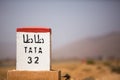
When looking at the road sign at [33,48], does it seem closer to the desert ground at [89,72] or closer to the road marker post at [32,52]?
the road marker post at [32,52]

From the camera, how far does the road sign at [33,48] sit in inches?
126

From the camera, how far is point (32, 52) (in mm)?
3230

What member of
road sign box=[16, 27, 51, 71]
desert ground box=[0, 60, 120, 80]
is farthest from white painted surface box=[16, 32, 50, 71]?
desert ground box=[0, 60, 120, 80]

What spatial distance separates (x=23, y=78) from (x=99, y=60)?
25252 millimetres

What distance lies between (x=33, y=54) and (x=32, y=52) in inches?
0.8

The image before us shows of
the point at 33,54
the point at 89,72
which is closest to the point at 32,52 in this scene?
the point at 33,54

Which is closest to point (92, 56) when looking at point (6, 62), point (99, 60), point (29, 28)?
point (99, 60)

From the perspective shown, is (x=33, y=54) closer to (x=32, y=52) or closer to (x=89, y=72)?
(x=32, y=52)

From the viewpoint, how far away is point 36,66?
321 cm

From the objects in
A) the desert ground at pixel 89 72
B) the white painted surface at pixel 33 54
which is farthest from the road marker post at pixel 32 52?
the desert ground at pixel 89 72

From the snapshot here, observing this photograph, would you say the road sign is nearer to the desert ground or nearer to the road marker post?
the road marker post

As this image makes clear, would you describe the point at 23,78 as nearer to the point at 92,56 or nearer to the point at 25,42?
the point at 25,42

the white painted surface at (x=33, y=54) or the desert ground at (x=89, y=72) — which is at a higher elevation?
the white painted surface at (x=33, y=54)

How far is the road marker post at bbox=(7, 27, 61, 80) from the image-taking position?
10.4 feet
